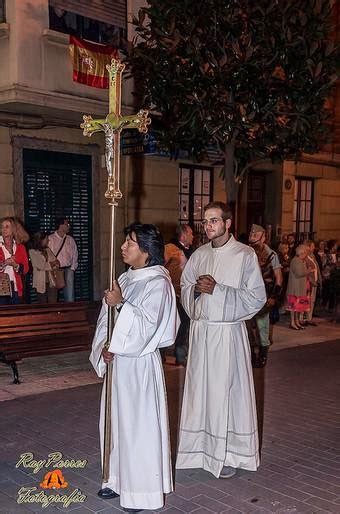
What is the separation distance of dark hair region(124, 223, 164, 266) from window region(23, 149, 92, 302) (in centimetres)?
752

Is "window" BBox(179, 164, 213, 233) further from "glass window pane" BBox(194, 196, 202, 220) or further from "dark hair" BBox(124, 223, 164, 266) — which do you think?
"dark hair" BBox(124, 223, 164, 266)

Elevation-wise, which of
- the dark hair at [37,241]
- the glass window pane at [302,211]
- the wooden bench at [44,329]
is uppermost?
the glass window pane at [302,211]

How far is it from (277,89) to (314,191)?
10559 mm

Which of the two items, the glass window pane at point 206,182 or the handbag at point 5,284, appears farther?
the glass window pane at point 206,182

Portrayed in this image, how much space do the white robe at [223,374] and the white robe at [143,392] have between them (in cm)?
74

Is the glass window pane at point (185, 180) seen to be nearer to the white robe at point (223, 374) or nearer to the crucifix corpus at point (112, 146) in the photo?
the white robe at point (223, 374)

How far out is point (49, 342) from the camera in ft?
24.1

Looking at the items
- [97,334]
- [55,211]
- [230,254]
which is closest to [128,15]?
[55,211]

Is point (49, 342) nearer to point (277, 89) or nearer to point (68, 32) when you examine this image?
point (277, 89)

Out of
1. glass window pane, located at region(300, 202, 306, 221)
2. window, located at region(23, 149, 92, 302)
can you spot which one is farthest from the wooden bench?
Result: glass window pane, located at region(300, 202, 306, 221)

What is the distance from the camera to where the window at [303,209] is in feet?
57.3

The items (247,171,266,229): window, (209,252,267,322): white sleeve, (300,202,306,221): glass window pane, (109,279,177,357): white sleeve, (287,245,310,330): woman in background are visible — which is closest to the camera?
(109,279,177,357): white sleeve

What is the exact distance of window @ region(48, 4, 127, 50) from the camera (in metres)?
10.0

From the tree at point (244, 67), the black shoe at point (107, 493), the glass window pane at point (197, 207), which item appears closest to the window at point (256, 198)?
the glass window pane at point (197, 207)
